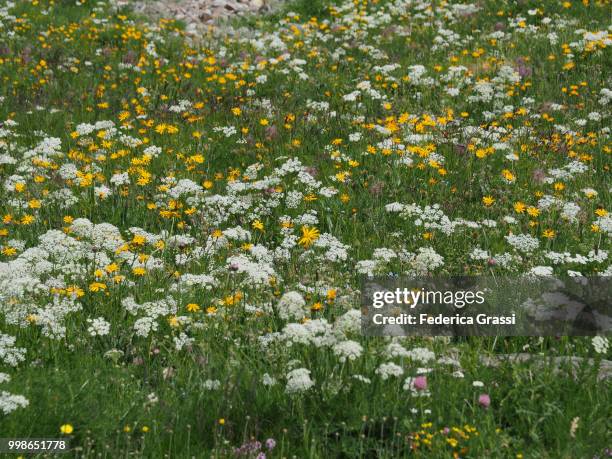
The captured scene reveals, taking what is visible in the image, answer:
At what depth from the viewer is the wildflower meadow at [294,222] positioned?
3947 millimetres

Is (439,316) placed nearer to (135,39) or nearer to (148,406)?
(148,406)

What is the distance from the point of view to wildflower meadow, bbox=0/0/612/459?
395 cm

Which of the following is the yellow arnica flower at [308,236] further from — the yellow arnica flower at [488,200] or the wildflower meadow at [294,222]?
the yellow arnica flower at [488,200]

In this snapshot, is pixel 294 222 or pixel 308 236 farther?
pixel 294 222

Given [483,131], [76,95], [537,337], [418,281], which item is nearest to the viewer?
[537,337]

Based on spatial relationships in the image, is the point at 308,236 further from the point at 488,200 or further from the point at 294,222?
the point at 488,200

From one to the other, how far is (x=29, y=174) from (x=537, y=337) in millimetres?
5619

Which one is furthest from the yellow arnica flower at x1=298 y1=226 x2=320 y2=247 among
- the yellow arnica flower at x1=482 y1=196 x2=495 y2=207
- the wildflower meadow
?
the yellow arnica flower at x1=482 y1=196 x2=495 y2=207

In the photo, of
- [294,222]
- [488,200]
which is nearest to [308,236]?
[294,222]

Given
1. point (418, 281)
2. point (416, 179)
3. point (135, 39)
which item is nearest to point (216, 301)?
point (418, 281)

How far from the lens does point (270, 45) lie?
1307 centimetres

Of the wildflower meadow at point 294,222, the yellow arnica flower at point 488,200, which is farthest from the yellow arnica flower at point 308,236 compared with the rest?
the yellow arnica flower at point 488,200

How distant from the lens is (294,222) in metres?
6.86

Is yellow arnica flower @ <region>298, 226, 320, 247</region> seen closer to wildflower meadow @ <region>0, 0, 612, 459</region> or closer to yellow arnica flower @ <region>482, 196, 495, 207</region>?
wildflower meadow @ <region>0, 0, 612, 459</region>
